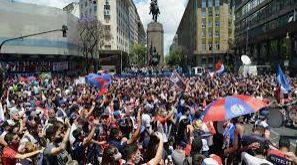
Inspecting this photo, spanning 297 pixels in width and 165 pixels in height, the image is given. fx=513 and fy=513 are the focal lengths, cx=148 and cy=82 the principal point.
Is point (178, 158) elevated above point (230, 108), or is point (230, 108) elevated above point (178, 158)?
point (230, 108)

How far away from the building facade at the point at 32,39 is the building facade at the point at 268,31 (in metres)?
25.4

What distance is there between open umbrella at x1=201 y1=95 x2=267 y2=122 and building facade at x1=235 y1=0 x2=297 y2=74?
44940 millimetres

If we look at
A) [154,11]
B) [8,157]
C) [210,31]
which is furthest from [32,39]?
[210,31]

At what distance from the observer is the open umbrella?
8234 mm

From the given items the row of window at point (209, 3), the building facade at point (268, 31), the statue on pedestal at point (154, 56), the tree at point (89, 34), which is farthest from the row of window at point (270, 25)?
the tree at point (89, 34)

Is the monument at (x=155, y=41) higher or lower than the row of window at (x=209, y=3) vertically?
lower

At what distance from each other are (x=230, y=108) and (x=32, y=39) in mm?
52824

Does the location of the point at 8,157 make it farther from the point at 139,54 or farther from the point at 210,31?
the point at 139,54

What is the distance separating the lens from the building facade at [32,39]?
56.0m

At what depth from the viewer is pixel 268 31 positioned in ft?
229

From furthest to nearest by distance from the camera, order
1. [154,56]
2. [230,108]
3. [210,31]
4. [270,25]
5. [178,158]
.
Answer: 1. [210,31]
2. [270,25]
3. [154,56]
4. [230,108]
5. [178,158]

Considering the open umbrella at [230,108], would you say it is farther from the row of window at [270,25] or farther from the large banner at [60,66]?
the large banner at [60,66]

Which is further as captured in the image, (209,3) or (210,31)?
(210,31)

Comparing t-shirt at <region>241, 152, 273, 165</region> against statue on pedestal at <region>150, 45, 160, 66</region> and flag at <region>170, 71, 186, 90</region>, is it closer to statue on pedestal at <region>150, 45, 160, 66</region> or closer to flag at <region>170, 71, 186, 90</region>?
flag at <region>170, 71, 186, 90</region>
